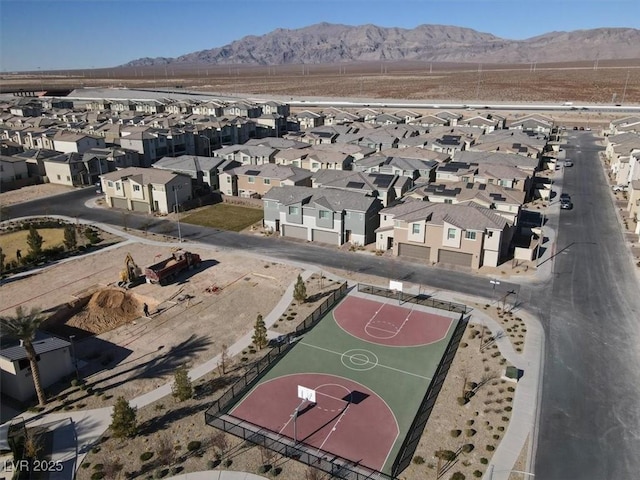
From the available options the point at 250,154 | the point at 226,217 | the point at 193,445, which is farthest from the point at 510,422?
the point at 250,154

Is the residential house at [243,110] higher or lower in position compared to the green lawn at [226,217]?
higher

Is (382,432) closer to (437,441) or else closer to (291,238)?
(437,441)

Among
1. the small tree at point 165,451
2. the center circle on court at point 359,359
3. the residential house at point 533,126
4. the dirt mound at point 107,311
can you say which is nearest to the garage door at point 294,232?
the dirt mound at point 107,311

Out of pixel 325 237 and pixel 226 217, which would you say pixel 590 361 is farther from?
pixel 226 217

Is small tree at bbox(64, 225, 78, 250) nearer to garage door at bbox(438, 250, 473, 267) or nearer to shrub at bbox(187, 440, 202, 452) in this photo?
shrub at bbox(187, 440, 202, 452)

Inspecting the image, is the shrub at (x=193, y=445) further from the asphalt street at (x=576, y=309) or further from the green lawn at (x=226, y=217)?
the green lawn at (x=226, y=217)

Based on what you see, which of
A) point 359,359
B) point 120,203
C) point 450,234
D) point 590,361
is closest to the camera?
point 590,361
